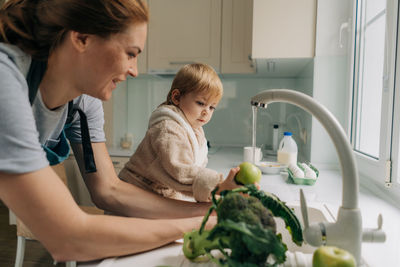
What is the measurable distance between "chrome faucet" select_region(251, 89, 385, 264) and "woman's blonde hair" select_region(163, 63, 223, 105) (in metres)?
0.68

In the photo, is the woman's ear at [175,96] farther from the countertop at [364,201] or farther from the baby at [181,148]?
the countertop at [364,201]

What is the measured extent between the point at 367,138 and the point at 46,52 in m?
1.47

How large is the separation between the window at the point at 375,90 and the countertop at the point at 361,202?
144 mm

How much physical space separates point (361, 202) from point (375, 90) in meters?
0.66

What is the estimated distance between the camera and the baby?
93 cm

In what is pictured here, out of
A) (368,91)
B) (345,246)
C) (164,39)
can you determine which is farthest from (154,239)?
(164,39)

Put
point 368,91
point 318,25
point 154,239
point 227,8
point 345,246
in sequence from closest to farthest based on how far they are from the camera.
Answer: point 345,246, point 154,239, point 368,91, point 318,25, point 227,8

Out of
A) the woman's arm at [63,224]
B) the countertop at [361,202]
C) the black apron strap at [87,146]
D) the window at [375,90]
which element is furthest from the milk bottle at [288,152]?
the woman's arm at [63,224]

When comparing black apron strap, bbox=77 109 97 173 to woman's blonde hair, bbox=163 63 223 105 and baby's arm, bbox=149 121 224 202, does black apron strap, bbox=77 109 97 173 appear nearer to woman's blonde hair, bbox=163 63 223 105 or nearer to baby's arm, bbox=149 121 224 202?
baby's arm, bbox=149 121 224 202

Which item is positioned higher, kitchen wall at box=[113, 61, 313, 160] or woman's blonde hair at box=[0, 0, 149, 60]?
woman's blonde hair at box=[0, 0, 149, 60]

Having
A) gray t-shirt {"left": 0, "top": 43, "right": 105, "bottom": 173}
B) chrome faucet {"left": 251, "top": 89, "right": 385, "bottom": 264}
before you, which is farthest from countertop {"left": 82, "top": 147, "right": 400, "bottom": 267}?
gray t-shirt {"left": 0, "top": 43, "right": 105, "bottom": 173}

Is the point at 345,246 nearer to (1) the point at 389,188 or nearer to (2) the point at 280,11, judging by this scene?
(1) the point at 389,188

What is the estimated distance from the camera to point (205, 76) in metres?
1.21

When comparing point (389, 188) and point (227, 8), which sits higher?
point (227, 8)
